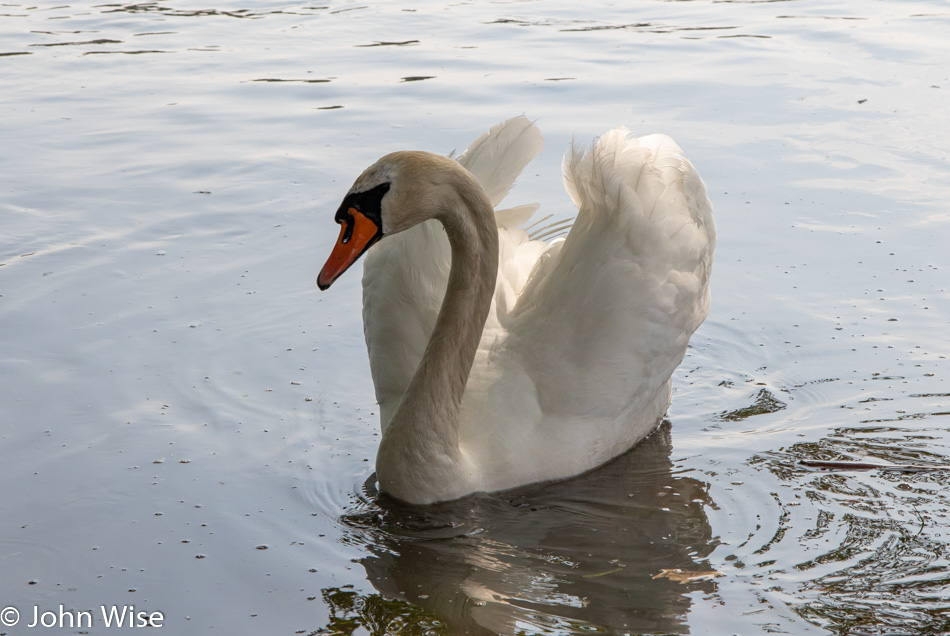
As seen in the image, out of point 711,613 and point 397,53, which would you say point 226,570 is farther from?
point 397,53

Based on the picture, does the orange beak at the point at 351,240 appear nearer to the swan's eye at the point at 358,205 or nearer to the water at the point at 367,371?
the swan's eye at the point at 358,205


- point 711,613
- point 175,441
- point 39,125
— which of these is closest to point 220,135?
point 39,125

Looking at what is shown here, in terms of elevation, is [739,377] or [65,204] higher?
[65,204]

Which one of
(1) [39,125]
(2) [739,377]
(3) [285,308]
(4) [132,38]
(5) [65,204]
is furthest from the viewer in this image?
(4) [132,38]

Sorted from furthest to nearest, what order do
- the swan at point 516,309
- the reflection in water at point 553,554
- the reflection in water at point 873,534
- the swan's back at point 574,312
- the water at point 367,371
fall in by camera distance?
the swan's back at point 574,312 → the swan at point 516,309 → the water at point 367,371 → the reflection in water at point 553,554 → the reflection in water at point 873,534

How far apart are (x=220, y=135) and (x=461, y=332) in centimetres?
582

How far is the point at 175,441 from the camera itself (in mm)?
5414

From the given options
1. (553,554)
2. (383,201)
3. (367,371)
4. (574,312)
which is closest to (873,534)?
(553,554)

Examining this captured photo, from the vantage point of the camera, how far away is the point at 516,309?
531 centimetres

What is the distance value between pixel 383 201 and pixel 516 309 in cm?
111

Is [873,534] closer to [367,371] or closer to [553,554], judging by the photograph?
[553,554]

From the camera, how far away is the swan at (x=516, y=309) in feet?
15.4
